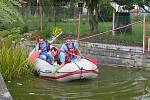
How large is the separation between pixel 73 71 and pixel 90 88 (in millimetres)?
979

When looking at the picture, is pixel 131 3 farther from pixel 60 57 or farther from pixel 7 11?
pixel 7 11

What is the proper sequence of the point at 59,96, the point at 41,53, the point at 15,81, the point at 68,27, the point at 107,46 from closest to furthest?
the point at 59,96 < the point at 15,81 < the point at 41,53 < the point at 107,46 < the point at 68,27

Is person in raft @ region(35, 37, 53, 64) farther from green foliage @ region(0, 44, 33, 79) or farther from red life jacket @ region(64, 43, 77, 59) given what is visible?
green foliage @ region(0, 44, 33, 79)

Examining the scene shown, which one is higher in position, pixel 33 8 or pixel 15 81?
pixel 33 8

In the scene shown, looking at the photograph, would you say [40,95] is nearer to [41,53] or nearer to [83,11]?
[41,53]

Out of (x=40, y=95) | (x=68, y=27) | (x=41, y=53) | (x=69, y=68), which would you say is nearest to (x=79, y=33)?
(x=68, y=27)

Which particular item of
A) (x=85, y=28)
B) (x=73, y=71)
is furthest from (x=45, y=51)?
(x=85, y=28)

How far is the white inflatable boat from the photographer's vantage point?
14.2 metres

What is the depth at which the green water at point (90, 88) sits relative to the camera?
12.0 metres

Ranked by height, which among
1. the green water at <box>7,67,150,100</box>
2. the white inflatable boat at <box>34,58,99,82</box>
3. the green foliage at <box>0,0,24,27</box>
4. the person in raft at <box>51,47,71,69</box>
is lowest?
the green water at <box>7,67,150,100</box>

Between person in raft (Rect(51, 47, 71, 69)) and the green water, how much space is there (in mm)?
724

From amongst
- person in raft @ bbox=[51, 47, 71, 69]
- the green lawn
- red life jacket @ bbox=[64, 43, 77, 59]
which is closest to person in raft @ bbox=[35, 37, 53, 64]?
person in raft @ bbox=[51, 47, 71, 69]

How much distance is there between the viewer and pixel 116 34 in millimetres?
20828

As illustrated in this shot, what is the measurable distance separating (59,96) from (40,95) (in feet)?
1.79
